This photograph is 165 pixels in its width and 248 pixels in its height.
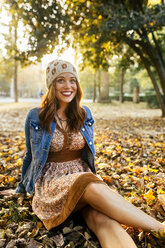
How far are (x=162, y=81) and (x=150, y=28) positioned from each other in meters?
2.88

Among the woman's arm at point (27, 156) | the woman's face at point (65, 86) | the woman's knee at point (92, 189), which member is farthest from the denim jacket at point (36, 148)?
the woman's knee at point (92, 189)

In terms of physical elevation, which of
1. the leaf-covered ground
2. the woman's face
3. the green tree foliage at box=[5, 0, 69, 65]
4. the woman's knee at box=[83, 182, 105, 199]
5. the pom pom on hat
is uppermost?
the green tree foliage at box=[5, 0, 69, 65]

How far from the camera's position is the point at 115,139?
18.2 feet

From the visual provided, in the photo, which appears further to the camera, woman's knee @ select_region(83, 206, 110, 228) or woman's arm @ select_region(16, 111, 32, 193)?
woman's arm @ select_region(16, 111, 32, 193)

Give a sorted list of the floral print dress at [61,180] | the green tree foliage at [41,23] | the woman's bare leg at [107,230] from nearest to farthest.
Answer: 1. the woman's bare leg at [107,230]
2. the floral print dress at [61,180]
3. the green tree foliage at [41,23]

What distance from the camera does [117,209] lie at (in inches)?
68.1

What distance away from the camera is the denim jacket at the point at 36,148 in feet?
7.38

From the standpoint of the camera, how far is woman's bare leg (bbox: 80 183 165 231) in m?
1.73

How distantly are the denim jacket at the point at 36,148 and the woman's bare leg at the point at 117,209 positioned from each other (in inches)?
27.5

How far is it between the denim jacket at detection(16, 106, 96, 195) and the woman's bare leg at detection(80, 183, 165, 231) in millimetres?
698

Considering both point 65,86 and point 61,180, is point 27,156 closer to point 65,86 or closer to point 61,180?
point 61,180

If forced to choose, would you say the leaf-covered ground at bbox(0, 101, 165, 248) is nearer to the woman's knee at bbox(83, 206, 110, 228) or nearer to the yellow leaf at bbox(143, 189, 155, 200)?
the yellow leaf at bbox(143, 189, 155, 200)

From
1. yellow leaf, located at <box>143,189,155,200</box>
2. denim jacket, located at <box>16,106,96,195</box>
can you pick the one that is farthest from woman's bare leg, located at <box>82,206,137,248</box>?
yellow leaf, located at <box>143,189,155,200</box>

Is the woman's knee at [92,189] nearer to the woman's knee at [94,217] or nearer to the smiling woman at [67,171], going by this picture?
the smiling woman at [67,171]
